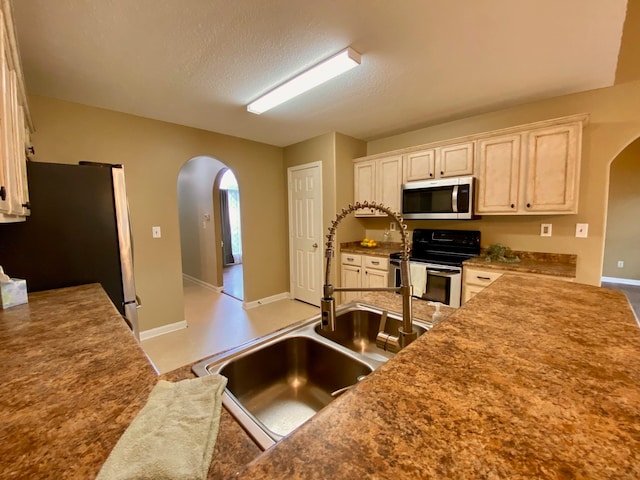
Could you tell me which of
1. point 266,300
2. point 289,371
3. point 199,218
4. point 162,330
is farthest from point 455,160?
point 199,218

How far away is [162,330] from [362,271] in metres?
2.49

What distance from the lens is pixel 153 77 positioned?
215 cm

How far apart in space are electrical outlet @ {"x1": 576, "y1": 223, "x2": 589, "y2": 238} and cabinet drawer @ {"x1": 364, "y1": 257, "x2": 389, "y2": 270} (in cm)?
177

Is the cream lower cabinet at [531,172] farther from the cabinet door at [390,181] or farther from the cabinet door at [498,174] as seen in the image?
the cabinet door at [390,181]

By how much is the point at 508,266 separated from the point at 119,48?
3438 mm

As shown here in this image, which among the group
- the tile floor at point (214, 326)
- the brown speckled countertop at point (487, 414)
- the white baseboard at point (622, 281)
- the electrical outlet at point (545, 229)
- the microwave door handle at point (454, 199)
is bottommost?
the tile floor at point (214, 326)

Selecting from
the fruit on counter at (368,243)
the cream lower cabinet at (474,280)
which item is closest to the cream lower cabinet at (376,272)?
the fruit on counter at (368,243)

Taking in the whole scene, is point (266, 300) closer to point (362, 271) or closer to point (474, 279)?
point (362, 271)

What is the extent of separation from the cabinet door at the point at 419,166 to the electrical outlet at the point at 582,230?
54.5 inches

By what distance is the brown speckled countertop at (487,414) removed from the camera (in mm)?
411

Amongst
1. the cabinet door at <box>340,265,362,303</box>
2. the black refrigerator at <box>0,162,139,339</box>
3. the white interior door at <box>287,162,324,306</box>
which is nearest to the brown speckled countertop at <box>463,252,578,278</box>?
the cabinet door at <box>340,265,362,303</box>

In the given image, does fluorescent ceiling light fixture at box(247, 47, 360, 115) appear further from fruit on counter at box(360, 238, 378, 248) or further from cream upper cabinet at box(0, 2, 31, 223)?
fruit on counter at box(360, 238, 378, 248)

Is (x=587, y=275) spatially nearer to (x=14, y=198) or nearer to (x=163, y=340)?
(x=14, y=198)

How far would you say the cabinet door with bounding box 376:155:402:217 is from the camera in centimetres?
339
